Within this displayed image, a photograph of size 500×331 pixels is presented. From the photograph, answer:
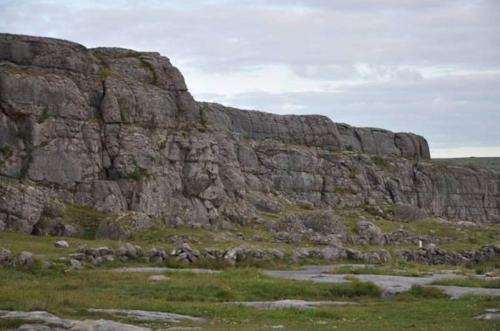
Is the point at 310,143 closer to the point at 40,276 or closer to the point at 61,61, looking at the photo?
the point at 61,61

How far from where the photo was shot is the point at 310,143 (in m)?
101

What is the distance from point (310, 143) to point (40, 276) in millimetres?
69728

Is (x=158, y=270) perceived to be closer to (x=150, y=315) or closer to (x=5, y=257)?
(x=5, y=257)

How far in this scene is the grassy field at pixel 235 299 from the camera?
23.9 m

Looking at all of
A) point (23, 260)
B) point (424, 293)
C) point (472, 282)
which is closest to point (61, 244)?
point (23, 260)

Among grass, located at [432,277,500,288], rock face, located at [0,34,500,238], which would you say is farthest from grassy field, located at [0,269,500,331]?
rock face, located at [0,34,500,238]

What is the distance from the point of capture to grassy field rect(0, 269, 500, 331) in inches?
942

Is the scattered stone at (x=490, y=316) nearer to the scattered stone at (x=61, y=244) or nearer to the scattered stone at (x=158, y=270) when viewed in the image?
the scattered stone at (x=158, y=270)

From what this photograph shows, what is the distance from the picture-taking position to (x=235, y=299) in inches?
1168

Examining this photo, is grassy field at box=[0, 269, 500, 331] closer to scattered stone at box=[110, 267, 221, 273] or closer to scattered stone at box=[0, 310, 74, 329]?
scattered stone at box=[0, 310, 74, 329]

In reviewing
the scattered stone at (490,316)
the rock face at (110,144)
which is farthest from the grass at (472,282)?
the rock face at (110,144)

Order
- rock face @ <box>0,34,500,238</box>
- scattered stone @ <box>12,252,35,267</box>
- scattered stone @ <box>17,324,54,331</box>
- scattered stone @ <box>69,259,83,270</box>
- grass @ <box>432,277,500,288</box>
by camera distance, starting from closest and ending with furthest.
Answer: scattered stone @ <box>17,324,54,331</box> → scattered stone @ <box>12,252,35,267</box> → grass @ <box>432,277,500,288</box> → scattered stone @ <box>69,259,83,270</box> → rock face @ <box>0,34,500,238</box>

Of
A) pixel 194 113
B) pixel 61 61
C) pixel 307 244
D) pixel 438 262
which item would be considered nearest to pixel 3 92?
pixel 61 61

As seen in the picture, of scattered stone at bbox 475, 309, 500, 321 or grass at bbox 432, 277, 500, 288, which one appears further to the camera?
grass at bbox 432, 277, 500, 288
